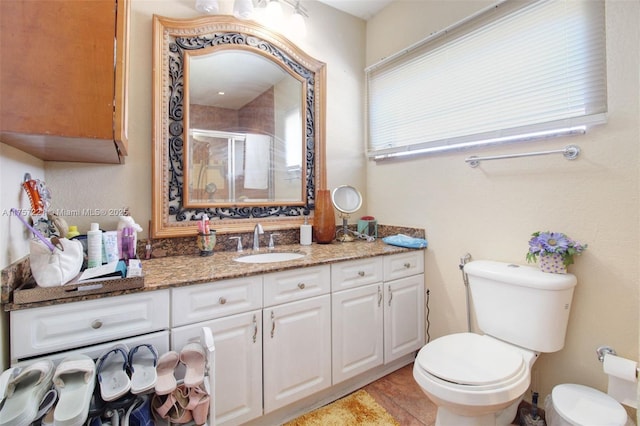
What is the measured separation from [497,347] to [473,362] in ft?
0.65

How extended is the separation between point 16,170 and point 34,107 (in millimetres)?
376

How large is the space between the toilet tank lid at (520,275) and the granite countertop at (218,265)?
1.54ft

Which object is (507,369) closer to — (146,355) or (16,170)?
(146,355)

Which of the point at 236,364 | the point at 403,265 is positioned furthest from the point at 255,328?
the point at 403,265

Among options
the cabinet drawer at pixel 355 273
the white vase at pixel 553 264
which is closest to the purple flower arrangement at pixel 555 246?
the white vase at pixel 553 264

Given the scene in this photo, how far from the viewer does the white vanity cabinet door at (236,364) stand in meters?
1.25

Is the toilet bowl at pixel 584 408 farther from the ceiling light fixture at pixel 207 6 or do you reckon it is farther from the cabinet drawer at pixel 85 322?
the ceiling light fixture at pixel 207 6

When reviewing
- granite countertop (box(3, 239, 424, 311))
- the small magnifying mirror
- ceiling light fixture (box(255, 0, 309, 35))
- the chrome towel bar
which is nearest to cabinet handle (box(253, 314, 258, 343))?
granite countertop (box(3, 239, 424, 311))

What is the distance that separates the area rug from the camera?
148cm

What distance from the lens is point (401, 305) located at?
1881 millimetres

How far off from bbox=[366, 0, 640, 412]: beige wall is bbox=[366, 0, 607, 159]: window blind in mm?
71

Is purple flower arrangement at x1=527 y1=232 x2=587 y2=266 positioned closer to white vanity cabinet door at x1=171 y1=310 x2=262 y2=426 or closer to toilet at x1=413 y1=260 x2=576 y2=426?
toilet at x1=413 y1=260 x2=576 y2=426

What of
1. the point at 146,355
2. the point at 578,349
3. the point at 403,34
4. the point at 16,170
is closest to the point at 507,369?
the point at 578,349

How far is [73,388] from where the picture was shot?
2.79 feet
